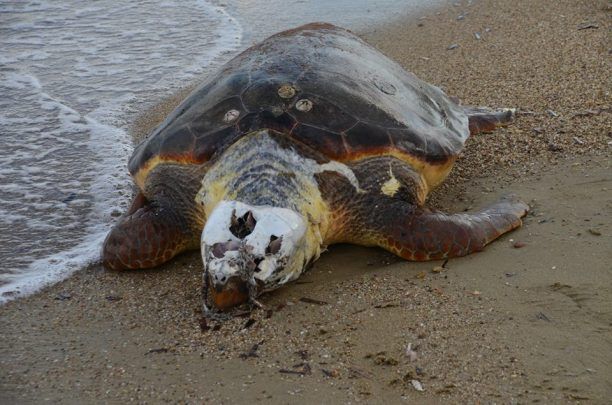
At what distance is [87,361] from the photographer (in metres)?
2.76

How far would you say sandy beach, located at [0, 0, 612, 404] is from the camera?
245 cm

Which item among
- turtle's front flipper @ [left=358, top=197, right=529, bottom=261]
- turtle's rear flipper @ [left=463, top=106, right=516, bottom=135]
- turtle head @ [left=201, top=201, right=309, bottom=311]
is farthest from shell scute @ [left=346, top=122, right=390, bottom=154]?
turtle's rear flipper @ [left=463, top=106, right=516, bottom=135]

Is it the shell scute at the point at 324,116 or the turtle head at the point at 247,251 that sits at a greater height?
the shell scute at the point at 324,116

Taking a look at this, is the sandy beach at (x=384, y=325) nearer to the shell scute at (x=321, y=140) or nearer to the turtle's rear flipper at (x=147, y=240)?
the turtle's rear flipper at (x=147, y=240)

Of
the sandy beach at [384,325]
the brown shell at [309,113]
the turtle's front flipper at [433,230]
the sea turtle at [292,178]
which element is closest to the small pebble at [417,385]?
the sandy beach at [384,325]

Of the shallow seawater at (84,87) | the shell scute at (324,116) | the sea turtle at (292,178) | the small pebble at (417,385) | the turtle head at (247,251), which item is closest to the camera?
the small pebble at (417,385)

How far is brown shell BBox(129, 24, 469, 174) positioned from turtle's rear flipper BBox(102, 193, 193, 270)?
296 millimetres

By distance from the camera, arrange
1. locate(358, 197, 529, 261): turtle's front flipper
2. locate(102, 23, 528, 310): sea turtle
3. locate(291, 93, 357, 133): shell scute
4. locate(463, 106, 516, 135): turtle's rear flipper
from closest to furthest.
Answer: locate(102, 23, 528, 310): sea turtle
locate(358, 197, 529, 261): turtle's front flipper
locate(291, 93, 357, 133): shell scute
locate(463, 106, 516, 135): turtle's rear flipper

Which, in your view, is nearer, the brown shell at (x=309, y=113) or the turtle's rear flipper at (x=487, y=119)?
the brown shell at (x=309, y=113)

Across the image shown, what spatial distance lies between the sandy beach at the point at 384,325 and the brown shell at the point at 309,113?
479mm

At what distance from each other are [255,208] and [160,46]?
206 inches

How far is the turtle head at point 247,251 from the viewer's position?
9.45 ft

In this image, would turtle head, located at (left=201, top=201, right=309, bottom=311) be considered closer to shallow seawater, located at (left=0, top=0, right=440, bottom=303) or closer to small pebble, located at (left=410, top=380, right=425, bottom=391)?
small pebble, located at (left=410, top=380, right=425, bottom=391)

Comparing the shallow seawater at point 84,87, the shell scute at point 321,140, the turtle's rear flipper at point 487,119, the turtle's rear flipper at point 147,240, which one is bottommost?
the shallow seawater at point 84,87
